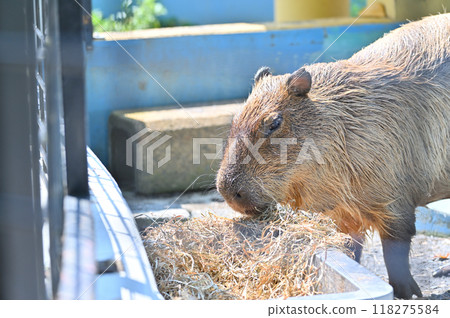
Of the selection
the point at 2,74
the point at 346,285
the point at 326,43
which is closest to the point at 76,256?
the point at 2,74

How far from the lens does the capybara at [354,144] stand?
8.38 ft

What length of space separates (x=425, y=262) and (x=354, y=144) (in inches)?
41.6

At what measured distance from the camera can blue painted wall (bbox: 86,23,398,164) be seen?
4230mm

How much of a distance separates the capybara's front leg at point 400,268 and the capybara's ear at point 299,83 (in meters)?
0.77

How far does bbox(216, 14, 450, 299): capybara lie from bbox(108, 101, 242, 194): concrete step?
1.52 meters

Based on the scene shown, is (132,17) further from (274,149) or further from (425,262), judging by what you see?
(425,262)

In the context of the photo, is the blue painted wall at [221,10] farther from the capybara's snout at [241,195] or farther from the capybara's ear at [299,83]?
the capybara's snout at [241,195]

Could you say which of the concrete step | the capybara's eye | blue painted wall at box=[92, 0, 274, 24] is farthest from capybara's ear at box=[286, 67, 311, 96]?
blue painted wall at box=[92, 0, 274, 24]

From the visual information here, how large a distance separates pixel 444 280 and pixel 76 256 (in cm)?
207

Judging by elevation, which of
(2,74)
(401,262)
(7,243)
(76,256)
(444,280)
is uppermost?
(2,74)
